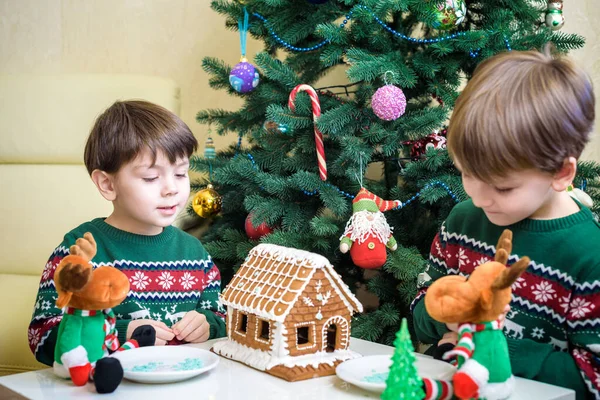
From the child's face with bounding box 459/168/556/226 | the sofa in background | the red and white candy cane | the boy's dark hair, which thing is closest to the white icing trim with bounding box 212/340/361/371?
the child's face with bounding box 459/168/556/226

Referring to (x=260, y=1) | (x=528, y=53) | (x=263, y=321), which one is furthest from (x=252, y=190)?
(x=528, y=53)

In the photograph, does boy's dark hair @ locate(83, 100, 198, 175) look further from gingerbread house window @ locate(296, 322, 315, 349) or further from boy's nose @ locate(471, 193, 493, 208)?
boy's nose @ locate(471, 193, 493, 208)

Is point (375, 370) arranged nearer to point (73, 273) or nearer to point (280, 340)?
point (280, 340)

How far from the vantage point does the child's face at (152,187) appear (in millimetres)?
1368

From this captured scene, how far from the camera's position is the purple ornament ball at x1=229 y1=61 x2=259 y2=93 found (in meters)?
2.10

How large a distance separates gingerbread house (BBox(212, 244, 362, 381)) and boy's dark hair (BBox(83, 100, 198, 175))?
1.19 feet

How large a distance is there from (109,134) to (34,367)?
78cm

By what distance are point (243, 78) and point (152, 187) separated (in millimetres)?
814

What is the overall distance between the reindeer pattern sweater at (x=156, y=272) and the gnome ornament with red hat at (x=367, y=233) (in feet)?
1.35

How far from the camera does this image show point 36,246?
85.9 inches

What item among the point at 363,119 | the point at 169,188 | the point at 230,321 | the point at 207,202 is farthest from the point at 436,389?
the point at 207,202

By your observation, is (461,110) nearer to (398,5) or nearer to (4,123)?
(398,5)

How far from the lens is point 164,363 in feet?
3.48

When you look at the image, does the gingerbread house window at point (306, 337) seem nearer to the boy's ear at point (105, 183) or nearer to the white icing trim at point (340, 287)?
the white icing trim at point (340, 287)
